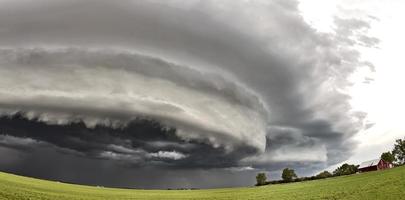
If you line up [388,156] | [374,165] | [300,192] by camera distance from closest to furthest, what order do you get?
1. [300,192]
2. [374,165]
3. [388,156]

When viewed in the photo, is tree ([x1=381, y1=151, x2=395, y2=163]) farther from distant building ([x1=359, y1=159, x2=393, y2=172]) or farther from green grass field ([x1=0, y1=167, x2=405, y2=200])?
green grass field ([x1=0, y1=167, x2=405, y2=200])

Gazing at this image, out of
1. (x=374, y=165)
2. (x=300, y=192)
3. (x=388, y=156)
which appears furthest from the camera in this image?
(x=388, y=156)

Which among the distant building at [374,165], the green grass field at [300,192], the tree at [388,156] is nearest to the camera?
the green grass field at [300,192]

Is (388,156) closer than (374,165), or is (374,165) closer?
(374,165)

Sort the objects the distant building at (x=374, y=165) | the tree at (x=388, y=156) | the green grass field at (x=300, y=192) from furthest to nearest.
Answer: the tree at (x=388, y=156) → the distant building at (x=374, y=165) → the green grass field at (x=300, y=192)

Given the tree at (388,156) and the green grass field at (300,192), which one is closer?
the green grass field at (300,192)

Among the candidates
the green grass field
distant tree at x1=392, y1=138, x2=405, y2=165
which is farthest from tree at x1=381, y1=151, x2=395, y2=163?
the green grass field

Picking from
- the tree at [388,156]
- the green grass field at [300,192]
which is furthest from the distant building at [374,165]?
the green grass field at [300,192]

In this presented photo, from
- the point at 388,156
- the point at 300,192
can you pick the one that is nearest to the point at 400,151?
the point at 388,156

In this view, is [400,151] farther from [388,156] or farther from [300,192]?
[300,192]

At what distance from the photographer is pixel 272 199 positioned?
60844mm

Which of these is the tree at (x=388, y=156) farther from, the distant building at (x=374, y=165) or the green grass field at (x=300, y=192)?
the green grass field at (x=300, y=192)

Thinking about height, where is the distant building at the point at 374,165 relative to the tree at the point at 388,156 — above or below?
below

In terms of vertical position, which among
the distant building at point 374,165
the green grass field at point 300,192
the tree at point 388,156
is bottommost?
the green grass field at point 300,192
